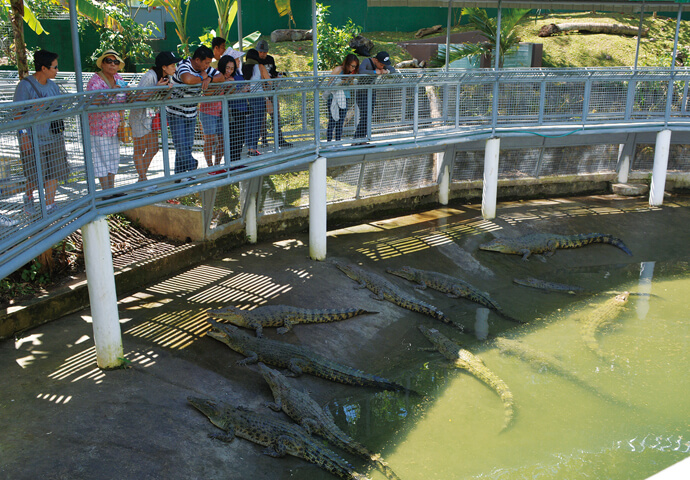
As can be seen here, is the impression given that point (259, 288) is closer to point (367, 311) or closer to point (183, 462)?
point (367, 311)

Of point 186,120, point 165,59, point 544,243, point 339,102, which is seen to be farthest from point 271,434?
point 544,243

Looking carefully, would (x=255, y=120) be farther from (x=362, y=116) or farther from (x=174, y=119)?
(x=362, y=116)

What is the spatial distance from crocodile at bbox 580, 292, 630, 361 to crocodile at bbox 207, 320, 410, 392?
265 centimetres

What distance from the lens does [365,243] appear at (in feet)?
33.7

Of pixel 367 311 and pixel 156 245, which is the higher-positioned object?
pixel 156 245

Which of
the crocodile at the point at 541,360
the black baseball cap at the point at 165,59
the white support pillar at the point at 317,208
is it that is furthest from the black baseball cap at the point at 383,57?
the crocodile at the point at 541,360

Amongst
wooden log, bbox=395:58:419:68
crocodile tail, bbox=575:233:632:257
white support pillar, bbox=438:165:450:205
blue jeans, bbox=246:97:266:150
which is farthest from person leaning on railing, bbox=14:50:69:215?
wooden log, bbox=395:58:419:68

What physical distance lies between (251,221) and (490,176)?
14.8 feet

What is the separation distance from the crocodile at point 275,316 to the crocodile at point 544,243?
3.77 m

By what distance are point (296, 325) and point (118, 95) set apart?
3.39m

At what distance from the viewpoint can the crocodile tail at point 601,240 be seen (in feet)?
35.4

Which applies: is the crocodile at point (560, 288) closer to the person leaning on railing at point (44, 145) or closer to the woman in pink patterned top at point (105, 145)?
the woman in pink patterned top at point (105, 145)

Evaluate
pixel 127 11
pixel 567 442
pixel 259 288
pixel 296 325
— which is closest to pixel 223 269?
pixel 259 288

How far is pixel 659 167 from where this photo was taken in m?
12.4
